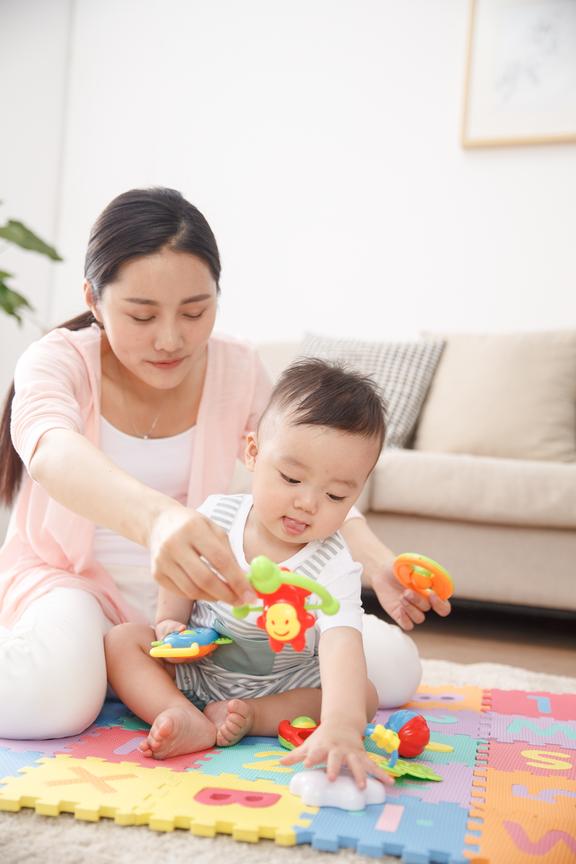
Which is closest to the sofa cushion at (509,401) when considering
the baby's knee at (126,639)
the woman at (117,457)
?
the woman at (117,457)

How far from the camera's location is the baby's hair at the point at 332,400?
1.15m

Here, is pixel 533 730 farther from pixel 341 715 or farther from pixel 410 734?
pixel 341 715

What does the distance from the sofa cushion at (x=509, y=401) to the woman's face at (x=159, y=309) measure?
5.54ft

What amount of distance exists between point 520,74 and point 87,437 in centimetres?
267

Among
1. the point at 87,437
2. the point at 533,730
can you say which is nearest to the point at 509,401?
the point at 533,730

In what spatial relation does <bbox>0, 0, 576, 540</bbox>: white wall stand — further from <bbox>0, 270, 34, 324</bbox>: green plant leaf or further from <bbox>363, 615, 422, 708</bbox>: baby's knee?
<bbox>0, 270, 34, 324</bbox>: green plant leaf

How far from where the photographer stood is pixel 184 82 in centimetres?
399

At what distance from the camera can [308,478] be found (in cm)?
115

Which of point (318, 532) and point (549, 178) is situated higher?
point (549, 178)

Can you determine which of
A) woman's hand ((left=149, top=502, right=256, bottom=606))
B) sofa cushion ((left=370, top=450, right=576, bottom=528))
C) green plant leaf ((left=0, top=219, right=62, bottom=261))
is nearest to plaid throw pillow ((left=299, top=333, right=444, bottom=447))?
sofa cushion ((left=370, top=450, right=576, bottom=528))

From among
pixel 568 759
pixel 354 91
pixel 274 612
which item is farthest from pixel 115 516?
pixel 354 91

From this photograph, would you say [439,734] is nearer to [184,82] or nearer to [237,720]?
[237,720]

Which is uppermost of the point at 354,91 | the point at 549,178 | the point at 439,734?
the point at 354,91

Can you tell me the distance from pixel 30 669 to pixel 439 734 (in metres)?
0.58
